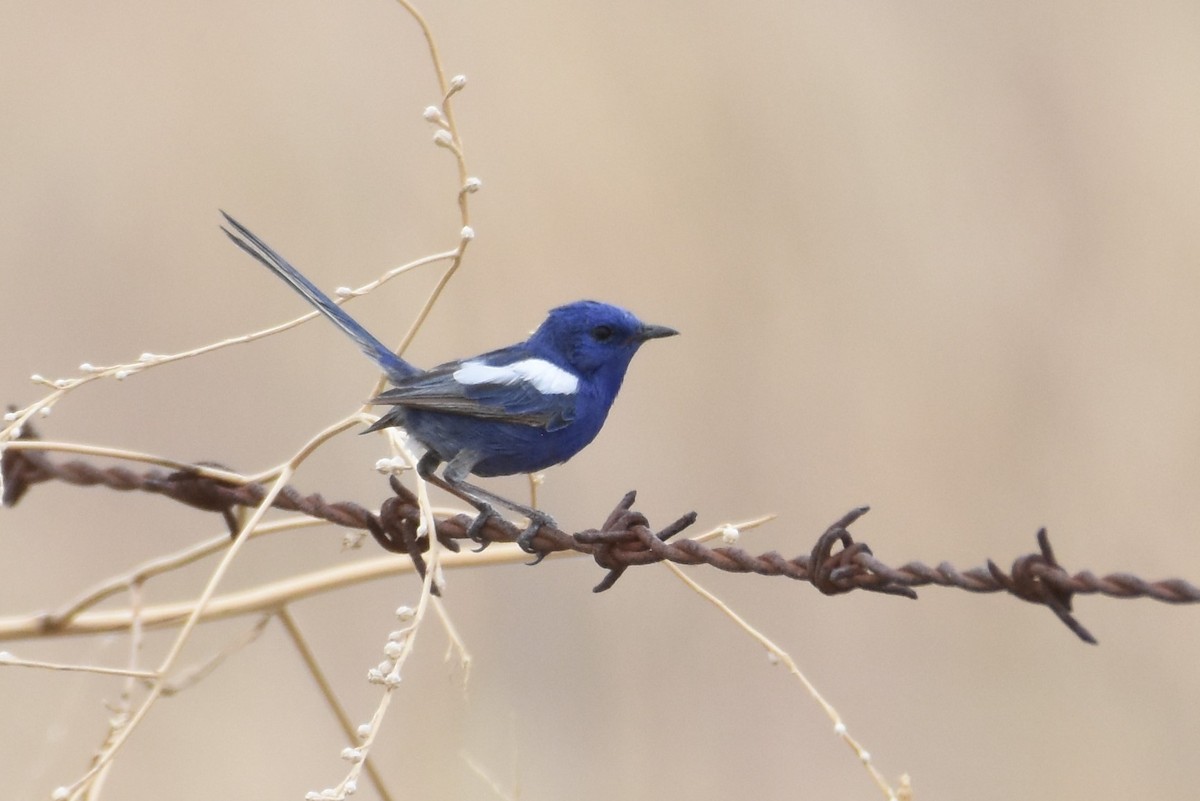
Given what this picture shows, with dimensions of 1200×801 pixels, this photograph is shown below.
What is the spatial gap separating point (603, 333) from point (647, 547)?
1404mm

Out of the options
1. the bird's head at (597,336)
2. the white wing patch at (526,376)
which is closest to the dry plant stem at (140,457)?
the white wing patch at (526,376)

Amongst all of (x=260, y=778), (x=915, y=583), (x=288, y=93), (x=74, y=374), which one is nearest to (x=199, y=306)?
(x=74, y=374)

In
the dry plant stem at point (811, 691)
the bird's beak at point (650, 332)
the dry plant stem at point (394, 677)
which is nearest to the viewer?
the dry plant stem at point (394, 677)

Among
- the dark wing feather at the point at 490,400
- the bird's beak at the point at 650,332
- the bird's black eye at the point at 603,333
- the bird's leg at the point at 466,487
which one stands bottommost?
the bird's leg at the point at 466,487

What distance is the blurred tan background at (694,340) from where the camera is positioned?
545cm

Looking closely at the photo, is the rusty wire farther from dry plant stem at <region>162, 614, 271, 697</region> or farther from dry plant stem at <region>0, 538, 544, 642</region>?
dry plant stem at <region>162, 614, 271, 697</region>

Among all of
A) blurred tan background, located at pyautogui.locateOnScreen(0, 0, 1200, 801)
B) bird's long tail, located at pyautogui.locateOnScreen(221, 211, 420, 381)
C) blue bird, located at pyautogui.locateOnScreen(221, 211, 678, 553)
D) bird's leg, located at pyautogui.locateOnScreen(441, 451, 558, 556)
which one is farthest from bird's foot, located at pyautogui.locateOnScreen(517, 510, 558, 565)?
blurred tan background, located at pyautogui.locateOnScreen(0, 0, 1200, 801)

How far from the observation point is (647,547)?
2.30 metres

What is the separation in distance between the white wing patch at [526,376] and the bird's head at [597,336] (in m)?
0.07

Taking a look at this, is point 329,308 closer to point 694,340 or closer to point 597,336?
point 597,336

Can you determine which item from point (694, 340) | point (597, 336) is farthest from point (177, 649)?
point (694, 340)

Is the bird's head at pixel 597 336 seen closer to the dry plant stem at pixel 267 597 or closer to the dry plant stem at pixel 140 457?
Answer: the dry plant stem at pixel 267 597

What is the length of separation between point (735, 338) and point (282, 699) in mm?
2686

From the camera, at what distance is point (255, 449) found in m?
5.93
